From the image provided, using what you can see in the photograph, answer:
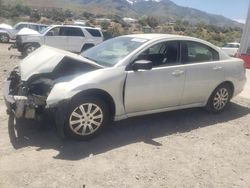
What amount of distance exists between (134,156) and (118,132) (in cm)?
93

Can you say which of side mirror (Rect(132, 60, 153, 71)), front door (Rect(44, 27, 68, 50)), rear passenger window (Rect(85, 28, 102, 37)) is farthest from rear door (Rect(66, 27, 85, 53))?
side mirror (Rect(132, 60, 153, 71))

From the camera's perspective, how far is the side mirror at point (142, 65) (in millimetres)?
5637

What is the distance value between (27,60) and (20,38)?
1086cm

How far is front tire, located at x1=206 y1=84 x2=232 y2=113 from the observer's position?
7016 millimetres

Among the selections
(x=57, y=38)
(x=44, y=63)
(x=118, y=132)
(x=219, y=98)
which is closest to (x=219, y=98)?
(x=219, y=98)

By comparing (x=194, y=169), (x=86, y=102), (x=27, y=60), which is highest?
(x=27, y=60)

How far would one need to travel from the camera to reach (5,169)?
448 centimetres

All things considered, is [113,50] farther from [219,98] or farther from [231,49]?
[231,49]

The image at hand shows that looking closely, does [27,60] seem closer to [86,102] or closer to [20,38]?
[86,102]

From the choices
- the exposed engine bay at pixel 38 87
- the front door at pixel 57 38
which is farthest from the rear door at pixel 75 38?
the exposed engine bay at pixel 38 87

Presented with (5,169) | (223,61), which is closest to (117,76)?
(5,169)

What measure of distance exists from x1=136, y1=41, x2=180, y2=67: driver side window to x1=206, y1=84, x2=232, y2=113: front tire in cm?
120

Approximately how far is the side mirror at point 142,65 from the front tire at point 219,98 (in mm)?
1884

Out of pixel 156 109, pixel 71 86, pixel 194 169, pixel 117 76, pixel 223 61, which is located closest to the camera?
pixel 194 169
